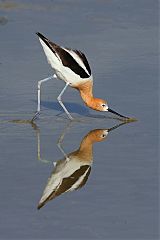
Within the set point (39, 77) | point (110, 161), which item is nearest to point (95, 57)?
point (39, 77)

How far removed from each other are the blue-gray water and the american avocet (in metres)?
0.18

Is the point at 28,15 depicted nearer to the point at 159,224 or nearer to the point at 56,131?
the point at 56,131

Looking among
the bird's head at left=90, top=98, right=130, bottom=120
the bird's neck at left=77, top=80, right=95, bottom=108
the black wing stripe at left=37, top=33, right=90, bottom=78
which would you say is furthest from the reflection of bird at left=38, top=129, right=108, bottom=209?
the black wing stripe at left=37, top=33, right=90, bottom=78

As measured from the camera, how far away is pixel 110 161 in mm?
8469

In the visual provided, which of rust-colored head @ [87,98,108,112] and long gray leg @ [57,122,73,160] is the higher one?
rust-colored head @ [87,98,108,112]

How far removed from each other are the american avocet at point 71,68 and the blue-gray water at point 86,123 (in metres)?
0.18

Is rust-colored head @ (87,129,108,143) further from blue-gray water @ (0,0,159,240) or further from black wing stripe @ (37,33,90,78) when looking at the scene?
black wing stripe @ (37,33,90,78)

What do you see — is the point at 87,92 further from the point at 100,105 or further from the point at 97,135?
the point at 97,135

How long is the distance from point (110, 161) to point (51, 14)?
19.9 ft

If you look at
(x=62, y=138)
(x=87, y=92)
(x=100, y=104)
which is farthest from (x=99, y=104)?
(x=62, y=138)

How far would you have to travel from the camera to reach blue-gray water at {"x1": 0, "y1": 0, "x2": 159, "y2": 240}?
7.12 m

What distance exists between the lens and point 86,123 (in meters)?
9.80

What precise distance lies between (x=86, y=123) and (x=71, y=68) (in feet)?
2.12

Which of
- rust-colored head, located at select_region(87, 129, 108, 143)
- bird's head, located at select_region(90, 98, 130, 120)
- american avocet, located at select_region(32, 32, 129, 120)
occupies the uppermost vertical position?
american avocet, located at select_region(32, 32, 129, 120)
